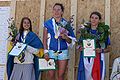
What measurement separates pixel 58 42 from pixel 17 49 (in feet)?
2.28

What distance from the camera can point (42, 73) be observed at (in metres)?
5.64

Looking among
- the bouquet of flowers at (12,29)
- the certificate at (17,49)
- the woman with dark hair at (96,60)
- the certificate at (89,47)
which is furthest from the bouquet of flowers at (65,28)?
the bouquet of flowers at (12,29)

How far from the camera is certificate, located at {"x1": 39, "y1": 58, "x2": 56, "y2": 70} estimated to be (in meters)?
4.84

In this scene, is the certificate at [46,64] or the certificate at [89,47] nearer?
the certificate at [89,47]

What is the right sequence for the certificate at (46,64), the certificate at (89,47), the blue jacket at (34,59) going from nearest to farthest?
the certificate at (89,47) → the certificate at (46,64) → the blue jacket at (34,59)

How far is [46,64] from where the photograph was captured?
4875 millimetres

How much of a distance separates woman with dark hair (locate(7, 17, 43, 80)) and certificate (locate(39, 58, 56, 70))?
0.75 ft

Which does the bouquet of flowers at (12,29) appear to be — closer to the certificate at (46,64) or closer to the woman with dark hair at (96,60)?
the certificate at (46,64)

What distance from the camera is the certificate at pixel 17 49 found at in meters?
4.95

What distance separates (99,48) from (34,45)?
111cm

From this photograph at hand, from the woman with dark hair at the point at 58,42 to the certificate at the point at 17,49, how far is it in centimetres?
38

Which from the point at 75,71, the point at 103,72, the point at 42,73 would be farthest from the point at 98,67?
the point at 42,73

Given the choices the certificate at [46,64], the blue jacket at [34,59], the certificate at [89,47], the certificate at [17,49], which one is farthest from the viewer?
the blue jacket at [34,59]

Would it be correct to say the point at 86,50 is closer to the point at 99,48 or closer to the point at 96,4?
the point at 99,48
